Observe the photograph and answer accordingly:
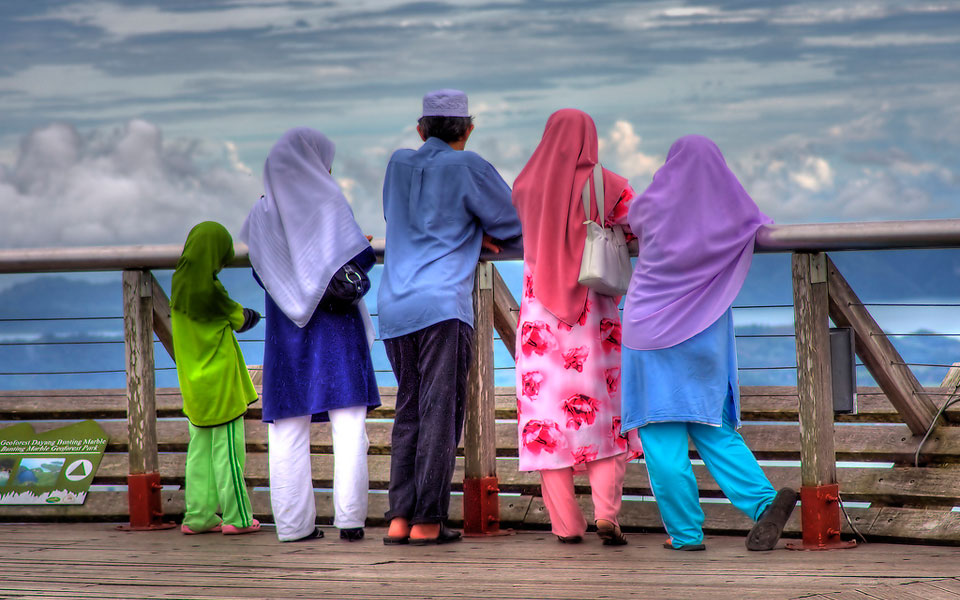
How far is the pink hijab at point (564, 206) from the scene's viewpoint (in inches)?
162

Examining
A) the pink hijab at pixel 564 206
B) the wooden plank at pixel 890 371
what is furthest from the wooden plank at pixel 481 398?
the wooden plank at pixel 890 371

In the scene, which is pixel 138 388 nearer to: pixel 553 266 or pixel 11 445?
pixel 11 445

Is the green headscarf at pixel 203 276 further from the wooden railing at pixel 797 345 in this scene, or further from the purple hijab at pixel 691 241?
the purple hijab at pixel 691 241

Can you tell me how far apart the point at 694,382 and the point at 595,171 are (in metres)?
0.82

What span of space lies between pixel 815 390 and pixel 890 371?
2.21ft

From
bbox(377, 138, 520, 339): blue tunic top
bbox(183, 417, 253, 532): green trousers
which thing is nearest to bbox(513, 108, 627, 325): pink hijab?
bbox(377, 138, 520, 339): blue tunic top

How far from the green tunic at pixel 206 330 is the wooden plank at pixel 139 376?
31 cm

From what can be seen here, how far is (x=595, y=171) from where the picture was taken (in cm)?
413

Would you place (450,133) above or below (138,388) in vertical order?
above

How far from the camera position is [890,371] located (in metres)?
4.51

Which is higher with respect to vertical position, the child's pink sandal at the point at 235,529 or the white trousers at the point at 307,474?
the white trousers at the point at 307,474

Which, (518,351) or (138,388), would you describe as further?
(138,388)

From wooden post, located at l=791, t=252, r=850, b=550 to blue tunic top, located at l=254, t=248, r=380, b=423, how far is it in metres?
1.57

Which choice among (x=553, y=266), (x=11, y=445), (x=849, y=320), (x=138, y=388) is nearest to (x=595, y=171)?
(x=553, y=266)
